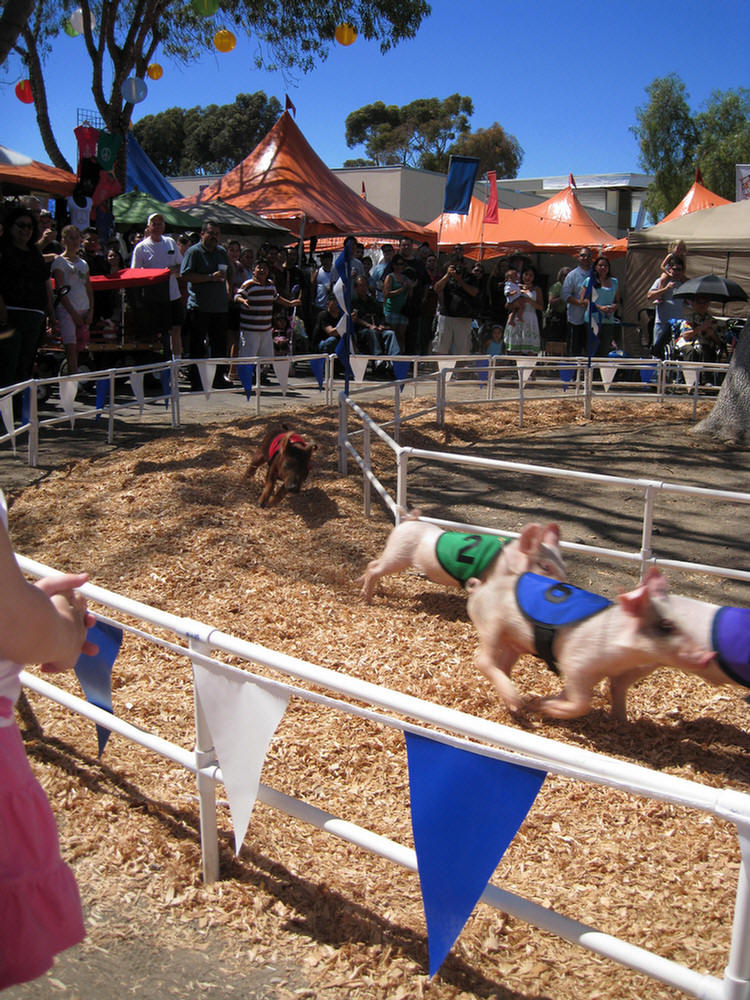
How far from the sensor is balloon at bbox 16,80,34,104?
70.5 ft

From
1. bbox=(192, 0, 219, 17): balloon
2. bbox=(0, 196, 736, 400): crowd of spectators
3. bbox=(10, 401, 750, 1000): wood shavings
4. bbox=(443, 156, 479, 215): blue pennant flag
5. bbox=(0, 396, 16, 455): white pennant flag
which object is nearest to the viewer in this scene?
bbox=(10, 401, 750, 1000): wood shavings

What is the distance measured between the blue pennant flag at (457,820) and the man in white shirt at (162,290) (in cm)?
1044

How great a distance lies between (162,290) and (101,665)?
9445mm

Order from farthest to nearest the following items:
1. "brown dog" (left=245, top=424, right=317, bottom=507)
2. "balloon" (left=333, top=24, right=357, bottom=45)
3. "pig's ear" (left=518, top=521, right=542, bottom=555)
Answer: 1. "balloon" (left=333, top=24, right=357, bottom=45)
2. "brown dog" (left=245, top=424, right=317, bottom=507)
3. "pig's ear" (left=518, top=521, right=542, bottom=555)

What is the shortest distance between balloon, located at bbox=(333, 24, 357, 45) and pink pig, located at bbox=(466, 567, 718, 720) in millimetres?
19074

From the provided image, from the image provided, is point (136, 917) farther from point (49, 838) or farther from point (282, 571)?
point (282, 571)

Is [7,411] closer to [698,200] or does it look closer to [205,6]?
[205,6]

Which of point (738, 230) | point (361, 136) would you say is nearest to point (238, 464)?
point (738, 230)

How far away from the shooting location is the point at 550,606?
3.65 meters

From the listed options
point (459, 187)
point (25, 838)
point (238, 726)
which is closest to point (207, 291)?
point (459, 187)

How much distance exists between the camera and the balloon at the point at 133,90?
18.6m

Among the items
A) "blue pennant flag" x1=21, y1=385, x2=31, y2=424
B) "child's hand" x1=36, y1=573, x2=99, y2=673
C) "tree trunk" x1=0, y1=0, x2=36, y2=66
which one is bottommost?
"blue pennant flag" x1=21, y1=385, x2=31, y2=424

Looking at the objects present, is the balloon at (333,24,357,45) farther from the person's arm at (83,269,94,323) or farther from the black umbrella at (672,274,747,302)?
the person's arm at (83,269,94,323)

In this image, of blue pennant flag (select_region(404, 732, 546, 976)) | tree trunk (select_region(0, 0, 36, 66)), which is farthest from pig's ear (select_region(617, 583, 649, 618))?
tree trunk (select_region(0, 0, 36, 66))
